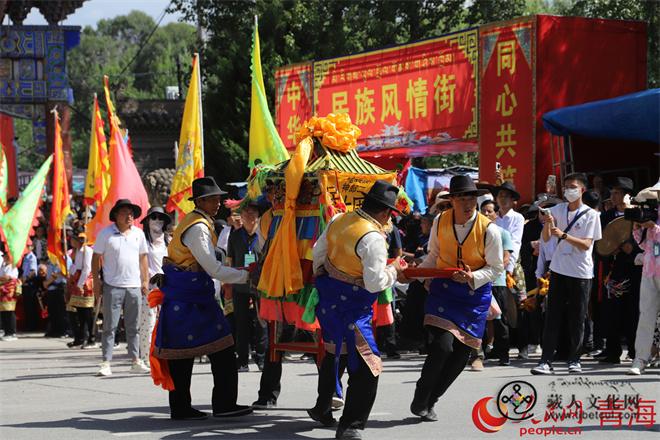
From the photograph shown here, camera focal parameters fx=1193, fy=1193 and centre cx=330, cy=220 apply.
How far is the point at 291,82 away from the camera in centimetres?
2494

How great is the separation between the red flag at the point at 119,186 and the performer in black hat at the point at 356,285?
765 cm

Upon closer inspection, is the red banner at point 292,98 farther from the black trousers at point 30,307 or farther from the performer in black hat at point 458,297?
the performer in black hat at point 458,297

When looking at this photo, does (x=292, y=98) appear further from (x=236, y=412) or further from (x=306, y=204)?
(x=236, y=412)

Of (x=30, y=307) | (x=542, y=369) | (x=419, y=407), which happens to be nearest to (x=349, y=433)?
(x=419, y=407)

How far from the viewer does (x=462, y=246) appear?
9133 mm

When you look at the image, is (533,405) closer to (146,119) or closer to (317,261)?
(317,261)

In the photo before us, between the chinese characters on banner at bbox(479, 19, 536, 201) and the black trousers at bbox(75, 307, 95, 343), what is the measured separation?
6562mm

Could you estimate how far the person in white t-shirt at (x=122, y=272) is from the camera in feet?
42.8

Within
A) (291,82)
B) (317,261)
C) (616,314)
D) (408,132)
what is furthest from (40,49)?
(317,261)

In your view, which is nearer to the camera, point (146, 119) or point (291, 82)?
point (291, 82)

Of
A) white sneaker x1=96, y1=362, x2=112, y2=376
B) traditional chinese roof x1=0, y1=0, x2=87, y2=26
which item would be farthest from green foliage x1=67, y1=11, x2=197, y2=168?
white sneaker x1=96, y1=362, x2=112, y2=376

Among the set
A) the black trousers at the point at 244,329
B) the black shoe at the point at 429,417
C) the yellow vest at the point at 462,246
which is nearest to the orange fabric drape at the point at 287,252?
the yellow vest at the point at 462,246

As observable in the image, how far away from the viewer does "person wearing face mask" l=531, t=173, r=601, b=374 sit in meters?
11.8

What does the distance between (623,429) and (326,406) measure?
7.08 ft
